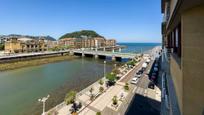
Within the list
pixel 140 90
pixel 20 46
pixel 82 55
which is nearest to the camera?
pixel 140 90

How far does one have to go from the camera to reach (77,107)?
43.7ft

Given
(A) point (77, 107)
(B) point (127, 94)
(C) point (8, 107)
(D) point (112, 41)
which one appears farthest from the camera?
(D) point (112, 41)

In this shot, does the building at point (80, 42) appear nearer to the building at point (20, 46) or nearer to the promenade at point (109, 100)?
the building at point (20, 46)

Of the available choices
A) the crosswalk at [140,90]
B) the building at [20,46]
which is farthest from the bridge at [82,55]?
the crosswalk at [140,90]

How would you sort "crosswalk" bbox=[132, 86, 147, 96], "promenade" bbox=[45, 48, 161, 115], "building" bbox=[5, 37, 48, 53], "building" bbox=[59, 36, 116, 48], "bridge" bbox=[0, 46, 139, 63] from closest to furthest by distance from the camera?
"promenade" bbox=[45, 48, 161, 115] < "crosswalk" bbox=[132, 86, 147, 96] < "bridge" bbox=[0, 46, 139, 63] < "building" bbox=[5, 37, 48, 53] < "building" bbox=[59, 36, 116, 48]

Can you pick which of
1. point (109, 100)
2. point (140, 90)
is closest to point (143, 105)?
point (109, 100)

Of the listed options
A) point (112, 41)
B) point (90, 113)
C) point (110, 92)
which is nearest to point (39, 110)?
point (90, 113)

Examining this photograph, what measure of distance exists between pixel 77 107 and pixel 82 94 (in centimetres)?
333

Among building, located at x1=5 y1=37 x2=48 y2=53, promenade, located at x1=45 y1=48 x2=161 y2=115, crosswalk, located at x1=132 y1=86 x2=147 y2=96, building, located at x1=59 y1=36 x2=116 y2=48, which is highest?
building, located at x1=59 y1=36 x2=116 y2=48

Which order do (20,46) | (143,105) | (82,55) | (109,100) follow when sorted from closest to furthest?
(143,105)
(109,100)
(20,46)
(82,55)

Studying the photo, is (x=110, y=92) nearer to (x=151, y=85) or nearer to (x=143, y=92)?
(x=143, y=92)

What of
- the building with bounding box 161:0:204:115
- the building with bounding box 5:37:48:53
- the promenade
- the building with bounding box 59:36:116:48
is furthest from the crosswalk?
the building with bounding box 59:36:116:48

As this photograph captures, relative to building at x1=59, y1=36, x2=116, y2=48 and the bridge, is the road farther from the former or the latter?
building at x1=59, y1=36, x2=116, y2=48

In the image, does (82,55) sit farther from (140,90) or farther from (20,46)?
(140,90)
